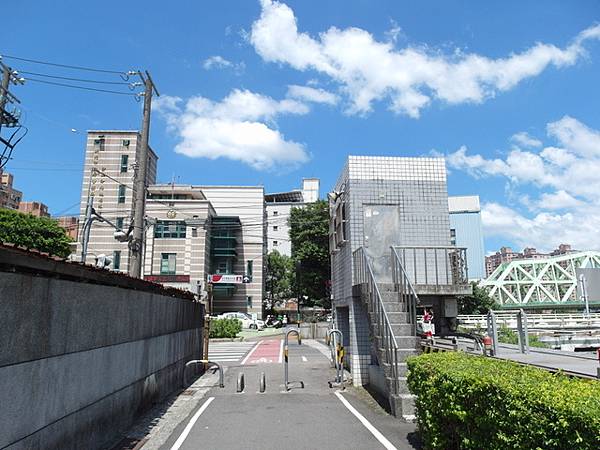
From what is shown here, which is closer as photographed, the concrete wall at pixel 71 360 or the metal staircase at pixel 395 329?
the concrete wall at pixel 71 360

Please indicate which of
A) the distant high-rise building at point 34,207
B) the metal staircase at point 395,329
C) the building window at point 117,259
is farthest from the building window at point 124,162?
the distant high-rise building at point 34,207

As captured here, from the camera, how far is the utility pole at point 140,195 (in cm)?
1431

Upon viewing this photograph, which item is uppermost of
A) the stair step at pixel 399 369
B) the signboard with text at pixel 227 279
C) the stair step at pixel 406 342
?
the signboard with text at pixel 227 279

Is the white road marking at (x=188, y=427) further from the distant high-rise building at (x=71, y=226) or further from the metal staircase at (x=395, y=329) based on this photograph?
the distant high-rise building at (x=71, y=226)

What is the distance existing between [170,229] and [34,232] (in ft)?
47.2

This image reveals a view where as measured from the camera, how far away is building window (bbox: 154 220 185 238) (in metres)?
47.5

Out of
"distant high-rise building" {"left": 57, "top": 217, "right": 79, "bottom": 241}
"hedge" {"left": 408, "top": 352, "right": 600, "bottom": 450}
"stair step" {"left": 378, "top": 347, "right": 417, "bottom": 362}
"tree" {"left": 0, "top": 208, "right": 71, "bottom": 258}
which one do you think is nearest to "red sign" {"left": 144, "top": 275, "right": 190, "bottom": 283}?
"distant high-rise building" {"left": 57, "top": 217, "right": 79, "bottom": 241}

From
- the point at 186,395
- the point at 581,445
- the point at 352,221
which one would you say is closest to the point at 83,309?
the point at 581,445

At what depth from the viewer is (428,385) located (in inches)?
217

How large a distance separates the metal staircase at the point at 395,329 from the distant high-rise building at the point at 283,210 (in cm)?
6366

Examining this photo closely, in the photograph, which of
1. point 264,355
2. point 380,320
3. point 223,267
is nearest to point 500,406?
point 380,320

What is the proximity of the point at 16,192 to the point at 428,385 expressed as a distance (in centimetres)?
12129

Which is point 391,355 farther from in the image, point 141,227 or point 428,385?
point 141,227

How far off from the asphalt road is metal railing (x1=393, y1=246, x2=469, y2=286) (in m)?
3.49
